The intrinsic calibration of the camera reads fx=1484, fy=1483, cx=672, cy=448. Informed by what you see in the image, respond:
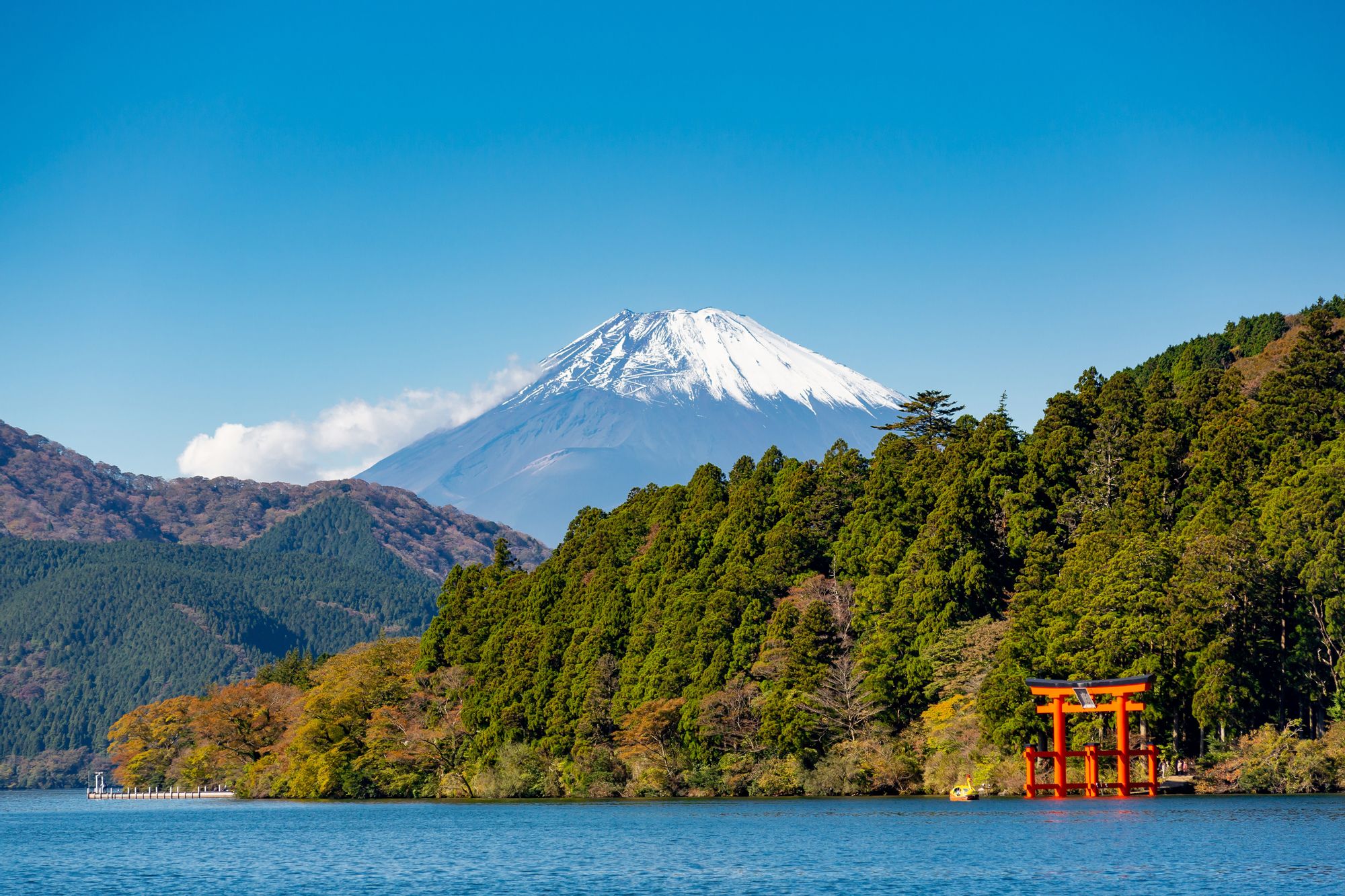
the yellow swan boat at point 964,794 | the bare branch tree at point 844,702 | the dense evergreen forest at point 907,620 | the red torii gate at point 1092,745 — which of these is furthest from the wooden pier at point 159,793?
the red torii gate at point 1092,745

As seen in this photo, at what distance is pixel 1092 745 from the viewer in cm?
5441

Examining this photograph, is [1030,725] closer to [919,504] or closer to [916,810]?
[916,810]

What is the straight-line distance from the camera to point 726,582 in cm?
6994

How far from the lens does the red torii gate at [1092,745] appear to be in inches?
2047

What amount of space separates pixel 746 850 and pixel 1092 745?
67.9 feet

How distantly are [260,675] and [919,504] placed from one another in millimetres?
62033

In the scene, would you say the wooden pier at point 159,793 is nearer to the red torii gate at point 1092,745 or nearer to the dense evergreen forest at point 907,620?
the dense evergreen forest at point 907,620

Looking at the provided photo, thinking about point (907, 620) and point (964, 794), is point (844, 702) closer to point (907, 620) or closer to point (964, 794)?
point (907, 620)

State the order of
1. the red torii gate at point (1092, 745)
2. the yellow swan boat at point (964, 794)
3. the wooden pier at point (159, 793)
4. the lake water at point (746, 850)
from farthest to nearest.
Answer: the wooden pier at point (159, 793), the yellow swan boat at point (964, 794), the red torii gate at point (1092, 745), the lake water at point (746, 850)

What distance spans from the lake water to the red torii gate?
167 cm

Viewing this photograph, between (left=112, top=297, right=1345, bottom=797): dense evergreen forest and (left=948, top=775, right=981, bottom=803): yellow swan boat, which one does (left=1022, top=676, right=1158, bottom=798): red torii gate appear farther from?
(left=948, top=775, right=981, bottom=803): yellow swan boat

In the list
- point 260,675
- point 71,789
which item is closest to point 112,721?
point 71,789

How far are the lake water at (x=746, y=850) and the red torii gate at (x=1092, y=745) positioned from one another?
1.67 m

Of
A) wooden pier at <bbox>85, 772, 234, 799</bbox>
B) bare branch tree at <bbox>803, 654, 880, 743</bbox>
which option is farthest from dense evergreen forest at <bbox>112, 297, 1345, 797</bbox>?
wooden pier at <bbox>85, 772, 234, 799</bbox>
